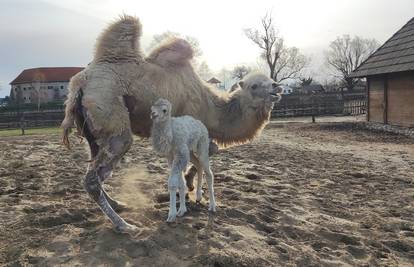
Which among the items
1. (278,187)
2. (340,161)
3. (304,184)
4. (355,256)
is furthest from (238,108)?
(340,161)

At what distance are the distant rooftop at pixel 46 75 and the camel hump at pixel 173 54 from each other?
82.1 meters

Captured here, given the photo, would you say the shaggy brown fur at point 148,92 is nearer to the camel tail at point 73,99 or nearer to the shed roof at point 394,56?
the camel tail at point 73,99

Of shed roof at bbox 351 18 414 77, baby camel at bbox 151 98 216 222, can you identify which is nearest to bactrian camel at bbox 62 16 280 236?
baby camel at bbox 151 98 216 222

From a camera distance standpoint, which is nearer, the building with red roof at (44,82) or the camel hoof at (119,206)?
the camel hoof at (119,206)

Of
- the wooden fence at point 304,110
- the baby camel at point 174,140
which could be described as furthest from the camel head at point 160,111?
the wooden fence at point 304,110

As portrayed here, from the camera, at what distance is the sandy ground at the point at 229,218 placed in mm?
4223

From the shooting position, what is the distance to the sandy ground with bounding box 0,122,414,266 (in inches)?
166

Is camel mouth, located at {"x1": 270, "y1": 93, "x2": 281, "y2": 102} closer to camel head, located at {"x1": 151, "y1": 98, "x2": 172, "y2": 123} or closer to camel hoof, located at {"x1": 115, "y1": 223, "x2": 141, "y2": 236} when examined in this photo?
camel head, located at {"x1": 151, "y1": 98, "x2": 172, "y2": 123}

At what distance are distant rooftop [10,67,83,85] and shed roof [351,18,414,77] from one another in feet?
236

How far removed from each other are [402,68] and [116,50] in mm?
14193

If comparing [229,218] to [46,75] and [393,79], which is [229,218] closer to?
[393,79]

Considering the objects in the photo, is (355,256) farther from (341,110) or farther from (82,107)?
(341,110)

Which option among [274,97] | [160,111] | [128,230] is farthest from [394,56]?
[128,230]

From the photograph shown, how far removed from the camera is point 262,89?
6.21 m
